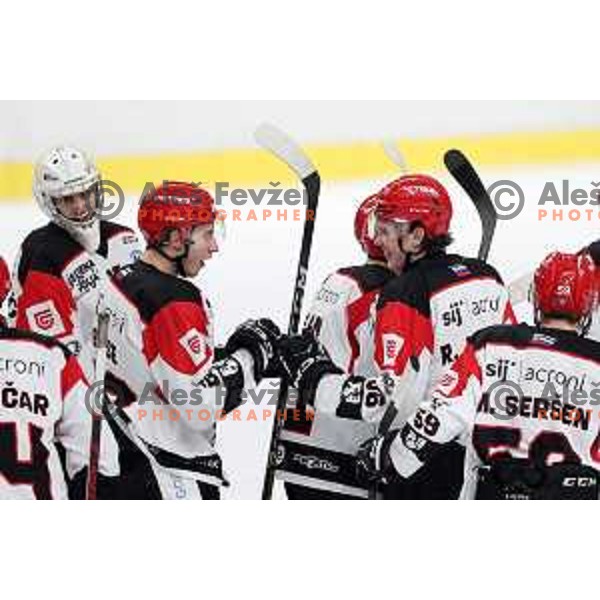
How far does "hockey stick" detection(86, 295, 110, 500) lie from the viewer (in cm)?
407

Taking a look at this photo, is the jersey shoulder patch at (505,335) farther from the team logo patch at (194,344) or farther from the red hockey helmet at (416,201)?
the team logo patch at (194,344)

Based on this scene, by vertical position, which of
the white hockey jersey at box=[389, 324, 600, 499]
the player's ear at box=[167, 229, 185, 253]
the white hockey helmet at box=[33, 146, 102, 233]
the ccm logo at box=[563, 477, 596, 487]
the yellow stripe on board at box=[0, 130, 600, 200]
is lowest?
the ccm logo at box=[563, 477, 596, 487]

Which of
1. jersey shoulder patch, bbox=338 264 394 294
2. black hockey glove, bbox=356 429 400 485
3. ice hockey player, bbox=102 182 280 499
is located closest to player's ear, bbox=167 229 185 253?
ice hockey player, bbox=102 182 280 499

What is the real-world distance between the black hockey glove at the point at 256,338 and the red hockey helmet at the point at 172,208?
1.11 feet

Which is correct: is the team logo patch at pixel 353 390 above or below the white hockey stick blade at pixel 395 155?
below

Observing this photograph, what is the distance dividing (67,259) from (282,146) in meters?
0.72

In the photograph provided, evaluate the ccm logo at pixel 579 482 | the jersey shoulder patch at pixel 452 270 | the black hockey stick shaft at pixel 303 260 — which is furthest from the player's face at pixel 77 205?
the ccm logo at pixel 579 482

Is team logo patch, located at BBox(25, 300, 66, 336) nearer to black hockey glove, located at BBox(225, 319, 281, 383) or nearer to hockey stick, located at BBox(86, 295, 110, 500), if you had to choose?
hockey stick, located at BBox(86, 295, 110, 500)

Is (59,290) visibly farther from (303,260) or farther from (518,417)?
(518,417)

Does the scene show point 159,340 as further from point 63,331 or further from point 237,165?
point 237,165

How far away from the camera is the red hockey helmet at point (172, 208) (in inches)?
161

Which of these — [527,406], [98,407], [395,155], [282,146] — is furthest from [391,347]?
[98,407]

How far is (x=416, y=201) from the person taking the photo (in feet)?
13.4

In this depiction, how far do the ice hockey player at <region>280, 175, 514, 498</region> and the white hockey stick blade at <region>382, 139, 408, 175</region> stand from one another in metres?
0.03
